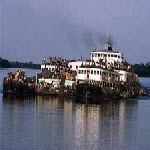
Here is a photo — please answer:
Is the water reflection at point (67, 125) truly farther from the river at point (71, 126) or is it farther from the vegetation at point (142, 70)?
A: the vegetation at point (142, 70)

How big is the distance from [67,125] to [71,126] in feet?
1.54

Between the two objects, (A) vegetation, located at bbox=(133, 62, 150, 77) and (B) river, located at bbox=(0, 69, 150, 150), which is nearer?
(B) river, located at bbox=(0, 69, 150, 150)

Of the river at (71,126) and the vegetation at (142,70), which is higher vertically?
the vegetation at (142,70)

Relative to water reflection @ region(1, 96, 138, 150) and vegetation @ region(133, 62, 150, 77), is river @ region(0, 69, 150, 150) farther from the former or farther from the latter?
vegetation @ region(133, 62, 150, 77)

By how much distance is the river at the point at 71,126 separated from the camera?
3509 cm

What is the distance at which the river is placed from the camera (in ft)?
115

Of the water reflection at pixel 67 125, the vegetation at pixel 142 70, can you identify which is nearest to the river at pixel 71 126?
the water reflection at pixel 67 125

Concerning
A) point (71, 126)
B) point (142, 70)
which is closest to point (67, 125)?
point (71, 126)

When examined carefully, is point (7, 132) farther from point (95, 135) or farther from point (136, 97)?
point (136, 97)

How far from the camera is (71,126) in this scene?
4262 cm

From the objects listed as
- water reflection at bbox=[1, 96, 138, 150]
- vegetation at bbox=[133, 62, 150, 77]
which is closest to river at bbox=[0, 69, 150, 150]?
water reflection at bbox=[1, 96, 138, 150]

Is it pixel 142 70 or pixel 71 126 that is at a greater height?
pixel 142 70

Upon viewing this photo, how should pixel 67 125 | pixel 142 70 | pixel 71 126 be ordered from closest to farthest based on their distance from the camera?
1. pixel 71 126
2. pixel 67 125
3. pixel 142 70

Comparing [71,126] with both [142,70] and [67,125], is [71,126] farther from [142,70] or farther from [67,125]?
[142,70]
